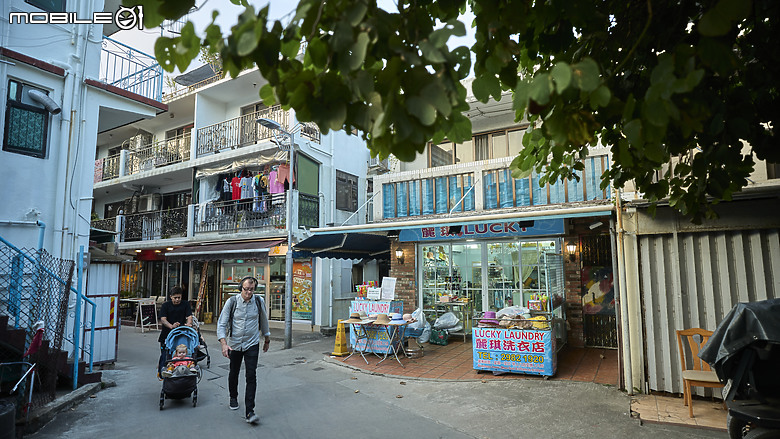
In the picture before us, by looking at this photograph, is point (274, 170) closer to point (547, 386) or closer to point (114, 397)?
point (114, 397)

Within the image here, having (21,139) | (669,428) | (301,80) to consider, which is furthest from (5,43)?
(669,428)

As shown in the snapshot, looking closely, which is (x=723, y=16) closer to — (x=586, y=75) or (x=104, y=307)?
(x=586, y=75)

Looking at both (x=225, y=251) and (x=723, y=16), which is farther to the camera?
(x=225, y=251)

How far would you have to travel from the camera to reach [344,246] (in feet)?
39.3

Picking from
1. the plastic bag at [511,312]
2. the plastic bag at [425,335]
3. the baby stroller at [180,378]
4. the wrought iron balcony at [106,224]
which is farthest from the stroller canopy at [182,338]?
the wrought iron balcony at [106,224]

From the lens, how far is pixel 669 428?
5.13 metres

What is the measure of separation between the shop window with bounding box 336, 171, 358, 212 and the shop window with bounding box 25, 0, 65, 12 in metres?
8.68

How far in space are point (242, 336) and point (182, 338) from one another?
151cm

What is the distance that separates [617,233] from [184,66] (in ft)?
20.7

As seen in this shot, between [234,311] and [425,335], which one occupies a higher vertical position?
[234,311]

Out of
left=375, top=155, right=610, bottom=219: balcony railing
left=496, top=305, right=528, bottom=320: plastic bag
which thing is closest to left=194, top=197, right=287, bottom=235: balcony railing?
left=375, top=155, right=610, bottom=219: balcony railing

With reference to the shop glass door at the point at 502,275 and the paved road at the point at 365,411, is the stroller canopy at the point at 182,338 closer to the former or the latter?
the paved road at the point at 365,411

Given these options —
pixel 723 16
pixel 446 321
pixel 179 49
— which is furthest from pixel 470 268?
pixel 179 49

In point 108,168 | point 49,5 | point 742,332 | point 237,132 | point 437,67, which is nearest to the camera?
point 437,67
